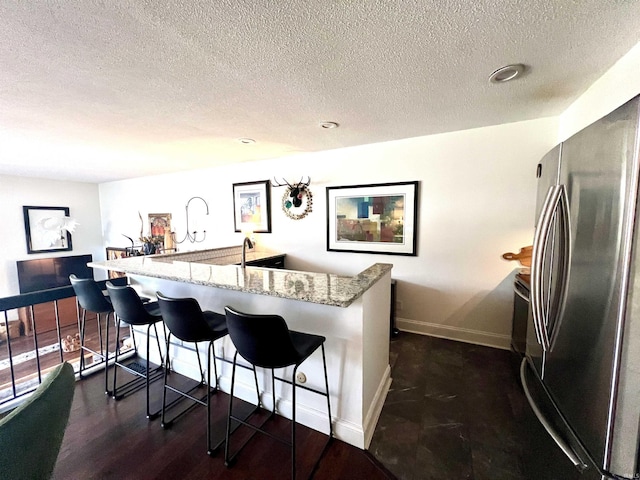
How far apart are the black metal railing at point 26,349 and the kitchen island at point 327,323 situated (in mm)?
738

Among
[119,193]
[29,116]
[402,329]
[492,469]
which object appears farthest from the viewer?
[119,193]

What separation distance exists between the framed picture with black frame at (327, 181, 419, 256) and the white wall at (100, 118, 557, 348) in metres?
0.10

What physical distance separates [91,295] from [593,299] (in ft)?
10.2

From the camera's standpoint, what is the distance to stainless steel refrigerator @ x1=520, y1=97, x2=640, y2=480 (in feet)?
2.67

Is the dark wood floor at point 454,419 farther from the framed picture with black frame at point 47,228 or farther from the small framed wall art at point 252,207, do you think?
the framed picture with black frame at point 47,228

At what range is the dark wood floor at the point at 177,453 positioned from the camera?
1.45 m

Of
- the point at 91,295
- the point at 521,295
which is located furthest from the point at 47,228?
the point at 521,295

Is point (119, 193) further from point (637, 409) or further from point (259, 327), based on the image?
point (637, 409)

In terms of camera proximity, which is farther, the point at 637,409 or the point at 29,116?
the point at 29,116

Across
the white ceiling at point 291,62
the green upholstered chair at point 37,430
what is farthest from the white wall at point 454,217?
the green upholstered chair at point 37,430

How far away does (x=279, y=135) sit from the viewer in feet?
9.19

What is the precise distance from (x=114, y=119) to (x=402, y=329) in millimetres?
3717

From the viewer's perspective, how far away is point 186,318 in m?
1.57

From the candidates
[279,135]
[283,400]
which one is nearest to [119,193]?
[279,135]
